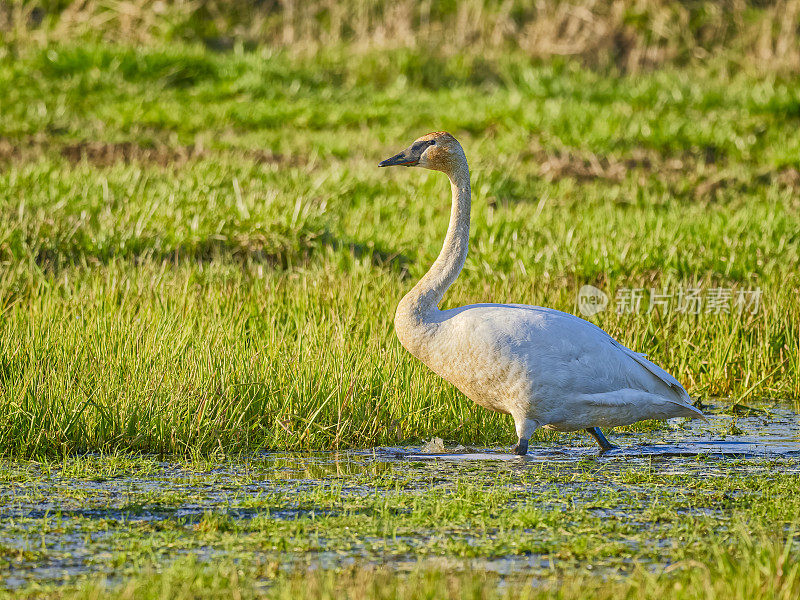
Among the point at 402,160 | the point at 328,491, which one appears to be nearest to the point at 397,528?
the point at 328,491

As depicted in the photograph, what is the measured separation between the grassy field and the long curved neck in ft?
1.86

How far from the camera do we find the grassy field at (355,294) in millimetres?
4145

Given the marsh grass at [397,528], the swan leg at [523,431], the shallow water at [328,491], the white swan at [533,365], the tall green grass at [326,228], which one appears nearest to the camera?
the marsh grass at [397,528]

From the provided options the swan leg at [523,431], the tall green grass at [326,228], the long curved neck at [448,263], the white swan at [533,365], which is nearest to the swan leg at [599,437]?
the white swan at [533,365]

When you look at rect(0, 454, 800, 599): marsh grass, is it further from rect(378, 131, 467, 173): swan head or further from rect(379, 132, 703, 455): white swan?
rect(378, 131, 467, 173): swan head

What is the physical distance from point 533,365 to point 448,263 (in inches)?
29.2

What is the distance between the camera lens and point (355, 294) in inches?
310

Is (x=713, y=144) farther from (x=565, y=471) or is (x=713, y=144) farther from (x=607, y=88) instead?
(x=565, y=471)

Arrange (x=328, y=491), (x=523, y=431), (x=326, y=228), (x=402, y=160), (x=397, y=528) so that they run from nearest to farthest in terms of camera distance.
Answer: (x=397, y=528)
(x=328, y=491)
(x=523, y=431)
(x=402, y=160)
(x=326, y=228)

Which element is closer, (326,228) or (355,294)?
(355,294)

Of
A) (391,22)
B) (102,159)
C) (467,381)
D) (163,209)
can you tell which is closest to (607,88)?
(391,22)

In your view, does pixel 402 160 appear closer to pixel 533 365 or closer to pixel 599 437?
pixel 533 365

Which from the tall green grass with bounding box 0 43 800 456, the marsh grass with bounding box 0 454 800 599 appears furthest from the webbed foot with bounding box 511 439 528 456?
the tall green grass with bounding box 0 43 800 456

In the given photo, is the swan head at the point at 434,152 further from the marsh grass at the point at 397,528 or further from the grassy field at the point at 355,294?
the marsh grass at the point at 397,528
